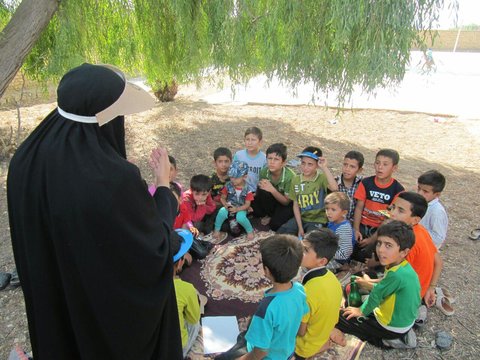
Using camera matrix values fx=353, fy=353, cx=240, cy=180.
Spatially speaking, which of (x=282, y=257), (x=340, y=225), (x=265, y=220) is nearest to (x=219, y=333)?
(x=282, y=257)

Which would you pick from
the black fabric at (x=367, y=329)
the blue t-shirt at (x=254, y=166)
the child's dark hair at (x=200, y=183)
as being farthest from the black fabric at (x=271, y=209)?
the black fabric at (x=367, y=329)

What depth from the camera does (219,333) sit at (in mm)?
2707

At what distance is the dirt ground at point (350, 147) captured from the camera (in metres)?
2.84

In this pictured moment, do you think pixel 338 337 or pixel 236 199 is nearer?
pixel 338 337

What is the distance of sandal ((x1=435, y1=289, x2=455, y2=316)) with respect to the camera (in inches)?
115

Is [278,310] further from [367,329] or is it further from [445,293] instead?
[445,293]

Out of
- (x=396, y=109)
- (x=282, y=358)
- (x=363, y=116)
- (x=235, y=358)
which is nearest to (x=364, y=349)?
(x=282, y=358)

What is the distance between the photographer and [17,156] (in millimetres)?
1339

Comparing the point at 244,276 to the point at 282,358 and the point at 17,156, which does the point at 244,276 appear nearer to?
the point at 282,358

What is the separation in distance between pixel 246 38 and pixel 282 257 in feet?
9.34

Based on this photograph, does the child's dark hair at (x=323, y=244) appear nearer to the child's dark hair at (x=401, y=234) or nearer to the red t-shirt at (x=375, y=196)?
the child's dark hair at (x=401, y=234)

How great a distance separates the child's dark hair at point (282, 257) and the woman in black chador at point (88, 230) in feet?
2.38

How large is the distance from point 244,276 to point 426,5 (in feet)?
9.32

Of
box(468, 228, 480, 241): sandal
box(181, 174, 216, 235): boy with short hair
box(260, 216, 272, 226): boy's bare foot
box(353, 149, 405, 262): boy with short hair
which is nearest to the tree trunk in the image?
box(181, 174, 216, 235): boy with short hair
